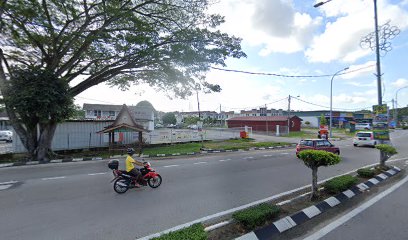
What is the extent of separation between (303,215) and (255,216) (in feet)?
4.25

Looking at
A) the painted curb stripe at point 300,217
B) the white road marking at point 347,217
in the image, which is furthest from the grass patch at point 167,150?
the painted curb stripe at point 300,217

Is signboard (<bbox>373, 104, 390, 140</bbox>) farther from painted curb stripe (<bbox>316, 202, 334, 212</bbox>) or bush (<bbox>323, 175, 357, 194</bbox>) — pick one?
painted curb stripe (<bbox>316, 202, 334, 212</bbox>)

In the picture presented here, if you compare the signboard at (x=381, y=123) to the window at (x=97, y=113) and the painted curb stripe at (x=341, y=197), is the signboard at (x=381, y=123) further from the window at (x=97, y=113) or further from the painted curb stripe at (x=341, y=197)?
the window at (x=97, y=113)

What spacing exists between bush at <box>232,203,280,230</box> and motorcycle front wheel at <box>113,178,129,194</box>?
3.81 m

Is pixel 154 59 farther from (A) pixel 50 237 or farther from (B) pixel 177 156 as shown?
(A) pixel 50 237

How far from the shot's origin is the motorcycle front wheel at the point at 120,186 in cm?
677

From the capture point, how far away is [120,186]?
6773 mm

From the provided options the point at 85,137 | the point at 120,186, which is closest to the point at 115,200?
the point at 120,186

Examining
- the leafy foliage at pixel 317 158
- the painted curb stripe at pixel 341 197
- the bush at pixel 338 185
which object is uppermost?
the leafy foliage at pixel 317 158

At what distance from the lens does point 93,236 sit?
4.06 meters

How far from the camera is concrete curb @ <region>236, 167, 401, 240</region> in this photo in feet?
12.8

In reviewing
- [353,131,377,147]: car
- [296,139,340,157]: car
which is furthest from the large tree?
[353,131,377,147]: car

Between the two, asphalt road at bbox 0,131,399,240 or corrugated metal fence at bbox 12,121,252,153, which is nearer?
asphalt road at bbox 0,131,399,240

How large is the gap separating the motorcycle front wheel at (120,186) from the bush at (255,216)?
381 centimetres
